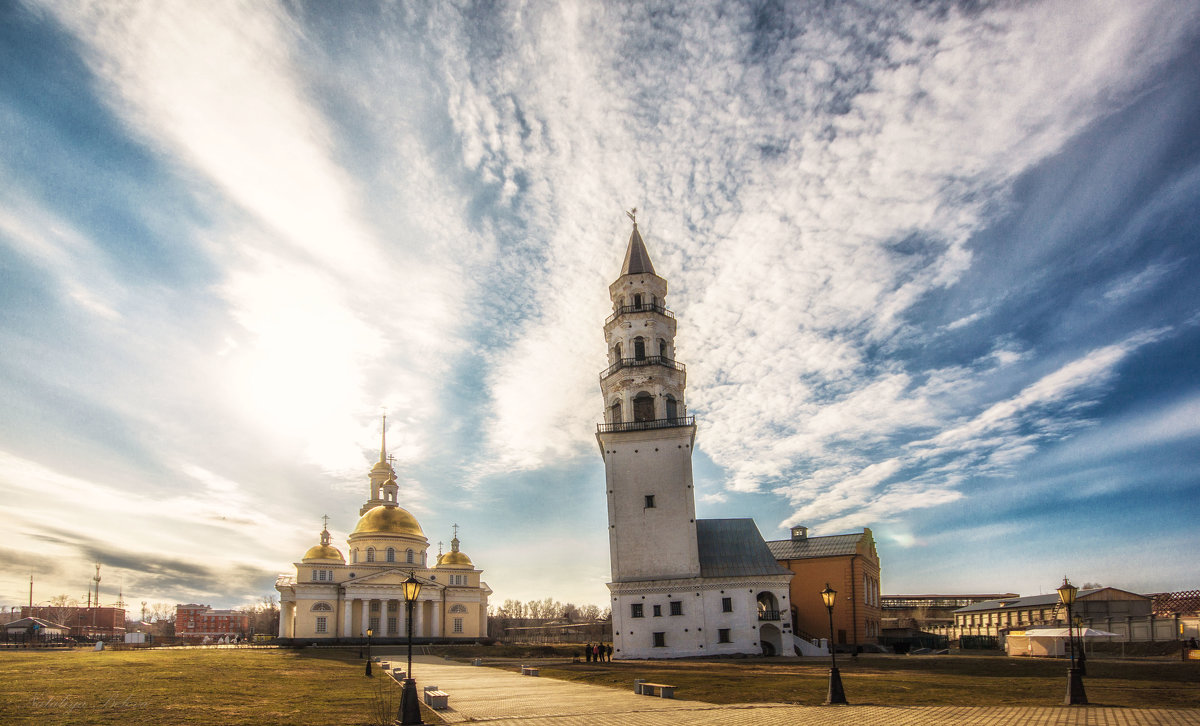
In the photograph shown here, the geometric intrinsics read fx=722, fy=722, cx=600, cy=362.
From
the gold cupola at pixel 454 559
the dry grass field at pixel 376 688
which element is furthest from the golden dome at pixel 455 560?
the dry grass field at pixel 376 688

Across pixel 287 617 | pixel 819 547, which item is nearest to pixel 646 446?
pixel 819 547

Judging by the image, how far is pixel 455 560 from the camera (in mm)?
78250

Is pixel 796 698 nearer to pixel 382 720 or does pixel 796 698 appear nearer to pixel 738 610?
pixel 382 720

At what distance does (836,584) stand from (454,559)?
1709 inches

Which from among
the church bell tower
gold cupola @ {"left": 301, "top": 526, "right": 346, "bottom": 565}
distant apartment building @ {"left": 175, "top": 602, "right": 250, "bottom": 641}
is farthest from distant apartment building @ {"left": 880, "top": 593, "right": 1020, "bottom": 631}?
distant apartment building @ {"left": 175, "top": 602, "right": 250, "bottom": 641}

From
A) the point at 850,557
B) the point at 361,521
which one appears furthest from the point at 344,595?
the point at 850,557

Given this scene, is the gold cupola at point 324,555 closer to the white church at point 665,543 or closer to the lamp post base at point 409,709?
the white church at point 665,543

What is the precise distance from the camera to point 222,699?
18828 mm

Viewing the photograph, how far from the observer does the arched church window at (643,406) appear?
44438 millimetres

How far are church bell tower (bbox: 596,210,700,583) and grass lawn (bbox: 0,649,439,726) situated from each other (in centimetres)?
1749

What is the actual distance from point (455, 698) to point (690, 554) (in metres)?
22.6

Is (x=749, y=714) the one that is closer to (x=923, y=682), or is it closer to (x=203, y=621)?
(x=923, y=682)

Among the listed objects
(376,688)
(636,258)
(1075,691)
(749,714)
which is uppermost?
(636,258)

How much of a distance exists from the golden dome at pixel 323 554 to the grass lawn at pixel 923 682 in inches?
1818
